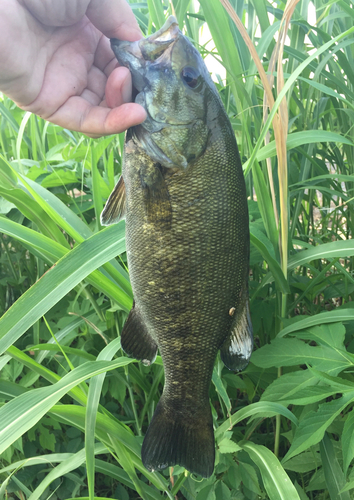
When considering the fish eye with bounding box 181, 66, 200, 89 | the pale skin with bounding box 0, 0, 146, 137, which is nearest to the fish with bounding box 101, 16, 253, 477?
the fish eye with bounding box 181, 66, 200, 89

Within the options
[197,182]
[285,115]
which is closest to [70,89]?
[197,182]

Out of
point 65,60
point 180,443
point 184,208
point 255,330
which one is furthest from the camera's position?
point 255,330

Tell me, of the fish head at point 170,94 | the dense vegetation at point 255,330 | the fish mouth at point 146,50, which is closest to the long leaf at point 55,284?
the dense vegetation at point 255,330

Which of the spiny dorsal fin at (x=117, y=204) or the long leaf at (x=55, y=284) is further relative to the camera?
the spiny dorsal fin at (x=117, y=204)

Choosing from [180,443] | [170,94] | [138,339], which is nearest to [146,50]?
[170,94]

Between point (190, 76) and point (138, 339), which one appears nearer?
point (190, 76)

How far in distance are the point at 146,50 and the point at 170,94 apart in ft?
0.41

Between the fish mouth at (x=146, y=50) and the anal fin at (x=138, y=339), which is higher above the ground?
the fish mouth at (x=146, y=50)

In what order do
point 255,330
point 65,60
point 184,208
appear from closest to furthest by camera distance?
point 184,208 → point 65,60 → point 255,330

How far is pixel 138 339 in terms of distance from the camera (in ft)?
3.30

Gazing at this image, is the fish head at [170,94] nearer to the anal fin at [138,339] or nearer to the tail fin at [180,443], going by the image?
the anal fin at [138,339]

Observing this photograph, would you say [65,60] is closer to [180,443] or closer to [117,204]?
[117,204]

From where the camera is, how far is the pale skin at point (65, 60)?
38.1 inches

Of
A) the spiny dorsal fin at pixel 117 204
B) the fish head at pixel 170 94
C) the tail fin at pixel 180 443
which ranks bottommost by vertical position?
the tail fin at pixel 180 443
